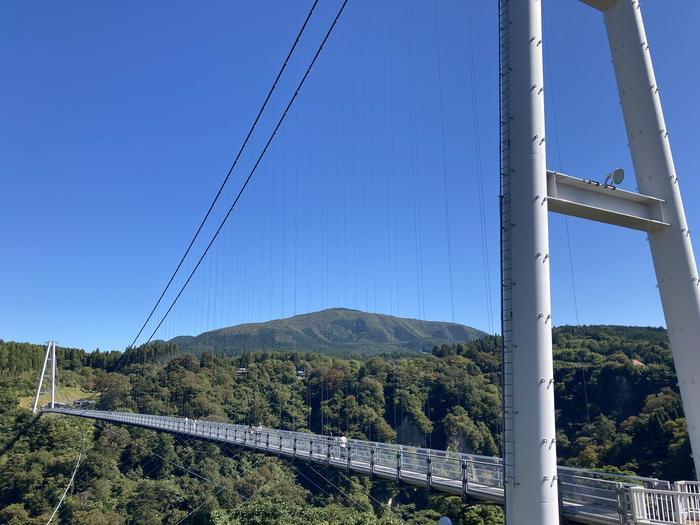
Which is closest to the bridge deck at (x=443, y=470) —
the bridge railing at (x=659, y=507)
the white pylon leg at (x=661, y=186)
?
the bridge railing at (x=659, y=507)

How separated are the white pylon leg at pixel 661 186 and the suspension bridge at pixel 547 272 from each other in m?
0.02

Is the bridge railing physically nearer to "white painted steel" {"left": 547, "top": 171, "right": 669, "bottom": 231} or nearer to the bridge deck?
the bridge deck

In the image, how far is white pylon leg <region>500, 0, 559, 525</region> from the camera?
8.75 m

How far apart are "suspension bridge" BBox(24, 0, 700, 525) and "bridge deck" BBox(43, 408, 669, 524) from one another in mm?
37

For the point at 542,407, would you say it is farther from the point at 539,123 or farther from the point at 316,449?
the point at 316,449

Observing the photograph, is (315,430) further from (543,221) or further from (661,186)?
(543,221)

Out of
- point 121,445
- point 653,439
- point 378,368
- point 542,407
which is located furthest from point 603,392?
point 121,445

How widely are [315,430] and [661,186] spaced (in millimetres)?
50789

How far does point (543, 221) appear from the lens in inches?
373

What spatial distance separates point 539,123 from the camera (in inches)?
392

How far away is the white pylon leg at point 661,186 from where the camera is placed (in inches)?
424

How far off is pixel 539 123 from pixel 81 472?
178ft

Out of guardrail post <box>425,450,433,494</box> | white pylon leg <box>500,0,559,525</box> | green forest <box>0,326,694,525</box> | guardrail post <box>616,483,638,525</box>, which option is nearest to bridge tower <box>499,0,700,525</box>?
white pylon leg <box>500,0,559,525</box>

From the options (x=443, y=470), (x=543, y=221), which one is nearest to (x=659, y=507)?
(x=543, y=221)
